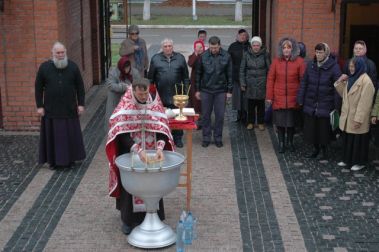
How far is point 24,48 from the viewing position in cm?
1159

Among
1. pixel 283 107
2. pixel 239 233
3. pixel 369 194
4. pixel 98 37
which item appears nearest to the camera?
pixel 239 233

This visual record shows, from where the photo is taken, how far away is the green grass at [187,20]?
3250 cm

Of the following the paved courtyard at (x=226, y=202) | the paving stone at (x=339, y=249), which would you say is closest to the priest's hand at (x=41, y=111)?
the paved courtyard at (x=226, y=202)

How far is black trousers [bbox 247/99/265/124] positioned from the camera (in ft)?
38.9

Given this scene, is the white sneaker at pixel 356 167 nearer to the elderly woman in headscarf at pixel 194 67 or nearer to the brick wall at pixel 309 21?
the brick wall at pixel 309 21

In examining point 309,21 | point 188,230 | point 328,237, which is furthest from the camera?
point 309,21

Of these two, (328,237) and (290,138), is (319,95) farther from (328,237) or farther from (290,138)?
(328,237)

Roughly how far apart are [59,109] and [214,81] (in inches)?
94.4

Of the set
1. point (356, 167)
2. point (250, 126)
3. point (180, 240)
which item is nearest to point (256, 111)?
point (250, 126)

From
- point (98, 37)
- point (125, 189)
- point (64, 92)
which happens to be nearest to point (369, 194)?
point (125, 189)

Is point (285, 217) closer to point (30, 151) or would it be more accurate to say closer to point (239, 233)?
point (239, 233)

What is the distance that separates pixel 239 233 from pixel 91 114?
6215mm

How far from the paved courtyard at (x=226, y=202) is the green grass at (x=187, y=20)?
21.6m

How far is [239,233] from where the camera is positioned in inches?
303
